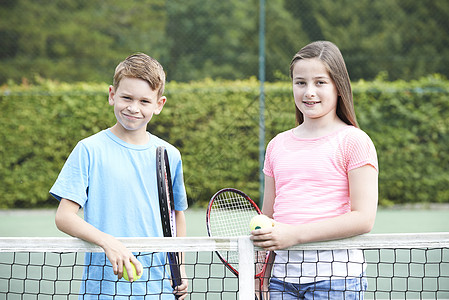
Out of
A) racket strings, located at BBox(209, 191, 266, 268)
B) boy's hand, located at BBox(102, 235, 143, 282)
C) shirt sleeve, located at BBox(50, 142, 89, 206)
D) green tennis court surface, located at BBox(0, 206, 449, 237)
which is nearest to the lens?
boy's hand, located at BBox(102, 235, 143, 282)

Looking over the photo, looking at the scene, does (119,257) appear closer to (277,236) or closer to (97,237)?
(97,237)

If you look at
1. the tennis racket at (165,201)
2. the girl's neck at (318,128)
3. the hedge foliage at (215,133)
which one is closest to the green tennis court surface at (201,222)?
the hedge foliage at (215,133)

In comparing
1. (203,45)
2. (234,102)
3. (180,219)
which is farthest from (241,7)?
(180,219)

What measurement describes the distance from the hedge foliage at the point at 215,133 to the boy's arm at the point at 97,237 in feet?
19.9

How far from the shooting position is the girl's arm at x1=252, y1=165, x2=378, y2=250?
1883mm

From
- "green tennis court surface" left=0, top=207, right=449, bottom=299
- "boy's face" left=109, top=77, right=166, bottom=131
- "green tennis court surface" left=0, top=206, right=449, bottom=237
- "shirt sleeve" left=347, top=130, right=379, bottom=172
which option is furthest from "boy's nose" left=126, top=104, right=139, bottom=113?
"green tennis court surface" left=0, top=206, right=449, bottom=237

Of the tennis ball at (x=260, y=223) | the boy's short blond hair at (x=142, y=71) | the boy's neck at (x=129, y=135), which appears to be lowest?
the tennis ball at (x=260, y=223)

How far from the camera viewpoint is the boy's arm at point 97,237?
1.88m

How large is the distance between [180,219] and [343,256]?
621 millimetres

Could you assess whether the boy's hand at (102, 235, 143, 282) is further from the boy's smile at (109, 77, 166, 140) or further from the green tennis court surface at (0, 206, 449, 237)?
the green tennis court surface at (0, 206, 449, 237)

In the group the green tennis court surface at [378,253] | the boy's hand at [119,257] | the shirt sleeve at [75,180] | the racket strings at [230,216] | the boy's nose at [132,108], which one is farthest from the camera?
the green tennis court surface at [378,253]

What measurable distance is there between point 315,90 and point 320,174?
0.27 metres

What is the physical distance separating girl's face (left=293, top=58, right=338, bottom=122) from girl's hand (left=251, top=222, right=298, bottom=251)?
15.3 inches

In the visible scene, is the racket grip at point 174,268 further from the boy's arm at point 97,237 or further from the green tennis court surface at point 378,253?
the green tennis court surface at point 378,253
